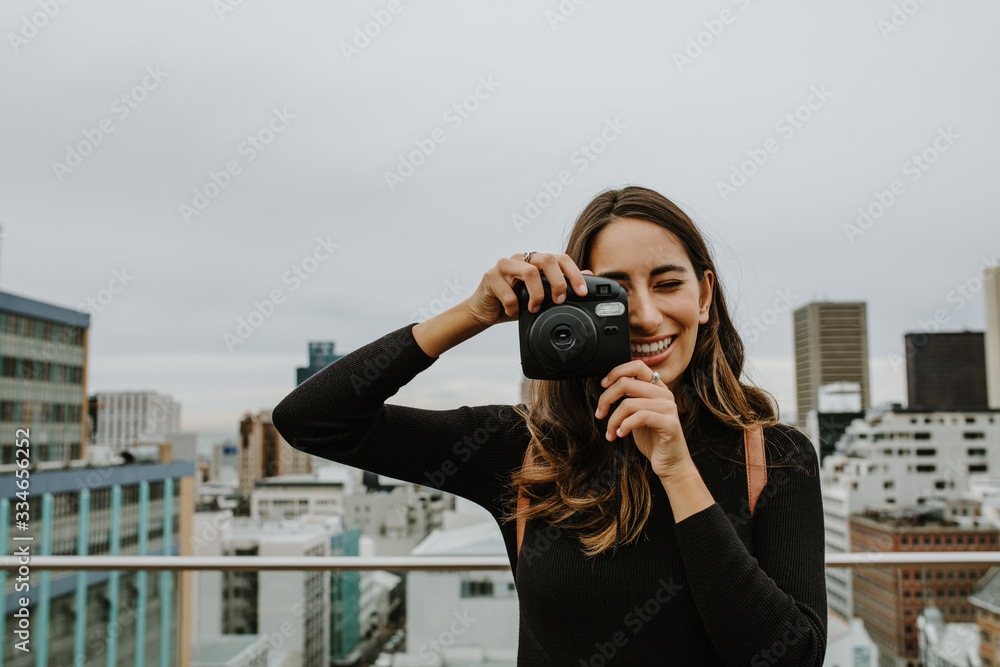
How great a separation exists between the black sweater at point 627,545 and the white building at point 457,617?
97cm

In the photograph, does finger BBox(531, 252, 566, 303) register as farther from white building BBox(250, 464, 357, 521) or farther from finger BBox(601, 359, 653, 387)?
white building BBox(250, 464, 357, 521)

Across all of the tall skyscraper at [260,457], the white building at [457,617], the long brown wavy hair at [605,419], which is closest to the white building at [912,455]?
the tall skyscraper at [260,457]

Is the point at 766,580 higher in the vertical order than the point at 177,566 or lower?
higher

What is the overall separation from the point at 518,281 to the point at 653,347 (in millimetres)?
188

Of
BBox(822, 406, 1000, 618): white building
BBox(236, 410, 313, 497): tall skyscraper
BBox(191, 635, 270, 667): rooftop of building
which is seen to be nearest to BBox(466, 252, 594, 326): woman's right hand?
BBox(191, 635, 270, 667): rooftop of building

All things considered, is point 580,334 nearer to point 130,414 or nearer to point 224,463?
point 224,463

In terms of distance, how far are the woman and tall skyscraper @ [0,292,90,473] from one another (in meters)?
6.88

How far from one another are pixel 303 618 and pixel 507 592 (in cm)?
58

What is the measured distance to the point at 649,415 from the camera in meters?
0.64

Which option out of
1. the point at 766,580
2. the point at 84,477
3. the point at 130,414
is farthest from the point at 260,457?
the point at 84,477

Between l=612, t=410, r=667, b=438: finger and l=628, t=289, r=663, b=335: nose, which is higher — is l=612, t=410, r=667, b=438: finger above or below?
below

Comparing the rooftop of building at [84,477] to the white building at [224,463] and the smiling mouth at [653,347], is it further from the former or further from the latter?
the smiling mouth at [653,347]

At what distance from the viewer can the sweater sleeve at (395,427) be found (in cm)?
73

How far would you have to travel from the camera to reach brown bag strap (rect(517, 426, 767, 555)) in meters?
0.70
